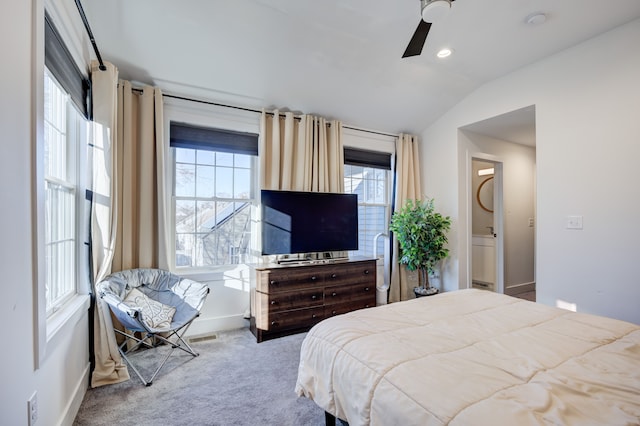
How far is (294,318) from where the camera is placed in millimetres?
3062

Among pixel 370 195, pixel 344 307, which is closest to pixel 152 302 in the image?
pixel 344 307

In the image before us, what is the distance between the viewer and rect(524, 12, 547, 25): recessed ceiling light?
246 cm

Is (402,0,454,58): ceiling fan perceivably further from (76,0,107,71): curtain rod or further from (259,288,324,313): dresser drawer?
(259,288,324,313): dresser drawer

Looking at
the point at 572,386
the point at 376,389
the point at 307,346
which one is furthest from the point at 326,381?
the point at 572,386

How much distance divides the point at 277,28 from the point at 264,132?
1100mm

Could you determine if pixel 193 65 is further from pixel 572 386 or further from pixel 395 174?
pixel 572 386

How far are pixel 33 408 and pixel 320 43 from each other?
310cm

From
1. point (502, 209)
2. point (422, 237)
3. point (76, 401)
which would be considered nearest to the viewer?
point (76, 401)

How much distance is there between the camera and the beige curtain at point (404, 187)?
13.8 ft

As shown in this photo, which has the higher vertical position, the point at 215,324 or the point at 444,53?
the point at 444,53

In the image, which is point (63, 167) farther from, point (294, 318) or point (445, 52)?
point (445, 52)

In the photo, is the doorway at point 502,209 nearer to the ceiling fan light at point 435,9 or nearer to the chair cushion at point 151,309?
the ceiling fan light at point 435,9

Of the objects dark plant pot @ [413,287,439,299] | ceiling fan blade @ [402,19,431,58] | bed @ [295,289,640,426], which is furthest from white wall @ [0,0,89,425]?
dark plant pot @ [413,287,439,299]

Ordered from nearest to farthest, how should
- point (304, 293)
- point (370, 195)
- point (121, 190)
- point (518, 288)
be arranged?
point (121, 190) → point (304, 293) → point (370, 195) → point (518, 288)
